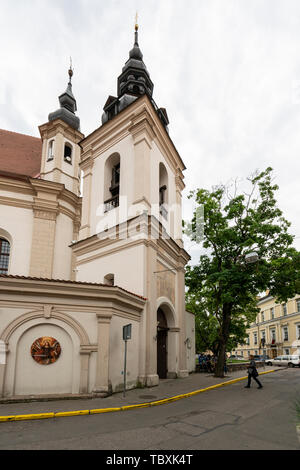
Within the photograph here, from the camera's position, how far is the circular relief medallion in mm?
10298

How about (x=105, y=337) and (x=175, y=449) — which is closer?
(x=175, y=449)

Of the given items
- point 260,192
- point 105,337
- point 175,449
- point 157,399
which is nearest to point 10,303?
point 105,337

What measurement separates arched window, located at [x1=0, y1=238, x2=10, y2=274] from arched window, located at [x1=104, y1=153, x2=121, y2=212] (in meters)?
6.59

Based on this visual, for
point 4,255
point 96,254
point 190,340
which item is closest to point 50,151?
point 4,255

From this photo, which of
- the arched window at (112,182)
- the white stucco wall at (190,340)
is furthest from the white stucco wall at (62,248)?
the white stucco wall at (190,340)

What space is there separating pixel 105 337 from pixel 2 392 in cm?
348

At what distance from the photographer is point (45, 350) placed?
10438 mm

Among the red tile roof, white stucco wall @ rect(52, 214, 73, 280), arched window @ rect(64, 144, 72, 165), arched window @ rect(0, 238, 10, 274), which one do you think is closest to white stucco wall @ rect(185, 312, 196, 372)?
white stucco wall @ rect(52, 214, 73, 280)

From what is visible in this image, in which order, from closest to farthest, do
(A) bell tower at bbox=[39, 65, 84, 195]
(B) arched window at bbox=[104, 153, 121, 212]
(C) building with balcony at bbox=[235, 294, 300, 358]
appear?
(B) arched window at bbox=[104, 153, 121, 212] < (A) bell tower at bbox=[39, 65, 84, 195] < (C) building with balcony at bbox=[235, 294, 300, 358]

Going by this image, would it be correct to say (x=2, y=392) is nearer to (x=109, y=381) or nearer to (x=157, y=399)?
(x=109, y=381)

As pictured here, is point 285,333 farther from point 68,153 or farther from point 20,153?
point 20,153

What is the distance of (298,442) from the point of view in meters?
5.85

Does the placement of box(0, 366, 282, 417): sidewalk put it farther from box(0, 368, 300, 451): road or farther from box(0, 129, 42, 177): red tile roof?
box(0, 129, 42, 177): red tile roof

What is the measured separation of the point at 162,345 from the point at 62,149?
15761 millimetres
